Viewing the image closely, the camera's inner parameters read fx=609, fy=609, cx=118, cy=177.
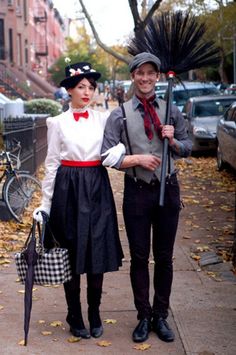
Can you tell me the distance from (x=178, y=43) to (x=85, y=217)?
1443mm

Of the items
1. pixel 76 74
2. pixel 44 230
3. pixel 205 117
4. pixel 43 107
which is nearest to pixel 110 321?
pixel 44 230

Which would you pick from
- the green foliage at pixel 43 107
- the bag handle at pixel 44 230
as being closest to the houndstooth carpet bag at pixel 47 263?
the bag handle at pixel 44 230

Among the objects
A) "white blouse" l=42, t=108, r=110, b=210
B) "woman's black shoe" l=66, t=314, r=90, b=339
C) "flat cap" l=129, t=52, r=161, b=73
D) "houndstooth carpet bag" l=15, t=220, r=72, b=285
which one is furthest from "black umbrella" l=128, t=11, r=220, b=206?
"woman's black shoe" l=66, t=314, r=90, b=339

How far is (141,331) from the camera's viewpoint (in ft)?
14.6

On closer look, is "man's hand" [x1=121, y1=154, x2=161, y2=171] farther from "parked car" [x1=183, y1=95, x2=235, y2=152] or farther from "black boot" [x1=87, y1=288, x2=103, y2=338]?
"parked car" [x1=183, y1=95, x2=235, y2=152]

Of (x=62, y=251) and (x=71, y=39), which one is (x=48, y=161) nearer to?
(x=62, y=251)

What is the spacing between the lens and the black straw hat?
4.26m

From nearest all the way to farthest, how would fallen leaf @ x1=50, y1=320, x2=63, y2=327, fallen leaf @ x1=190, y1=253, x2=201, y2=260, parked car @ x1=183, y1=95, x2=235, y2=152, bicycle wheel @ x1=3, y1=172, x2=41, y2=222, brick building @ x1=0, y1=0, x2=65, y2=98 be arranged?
fallen leaf @ x1=50, y1=320, x2=63, y2=327
fallen leaf @ x1=190, y1=253, x2=201, y2=260
bicycle wheel @ x1=3, y1=172, x2=41, y2=222
parked car @ x1=183, y1=95, x2=235, y2=152
brick building @ x1=0, y1=0, x2=65, y2=98

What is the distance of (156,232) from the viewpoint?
4.40m

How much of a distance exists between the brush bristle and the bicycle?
450 centimetres

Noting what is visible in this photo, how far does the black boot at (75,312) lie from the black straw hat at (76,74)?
56.9 inches

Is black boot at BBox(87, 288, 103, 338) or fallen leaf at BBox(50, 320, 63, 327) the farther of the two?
fallen leaf at BBox(50, 320, 63, 327)

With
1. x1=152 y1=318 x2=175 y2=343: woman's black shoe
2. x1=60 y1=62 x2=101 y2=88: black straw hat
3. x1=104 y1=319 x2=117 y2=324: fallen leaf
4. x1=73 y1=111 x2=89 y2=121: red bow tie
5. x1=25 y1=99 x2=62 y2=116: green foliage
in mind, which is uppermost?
x1=60 y1=62 x2=101 y2=88: black straw hat

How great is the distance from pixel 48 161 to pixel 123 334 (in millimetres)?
1432
